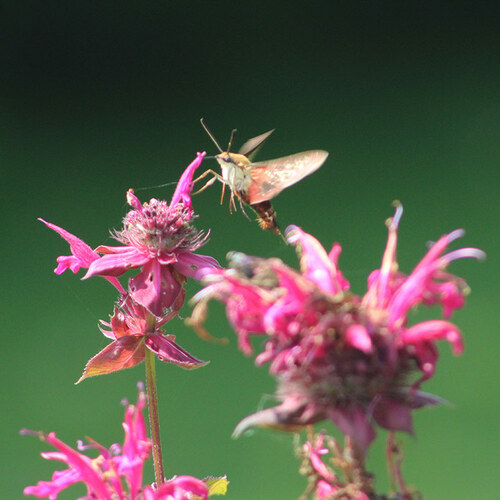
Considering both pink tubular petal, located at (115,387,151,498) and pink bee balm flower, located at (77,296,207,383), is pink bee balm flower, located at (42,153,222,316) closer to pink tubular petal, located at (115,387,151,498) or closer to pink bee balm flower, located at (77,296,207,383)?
pink bee balm flower, located at (77,296,207,383)

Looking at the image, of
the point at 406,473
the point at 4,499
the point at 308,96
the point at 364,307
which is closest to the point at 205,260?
the point at 364,307

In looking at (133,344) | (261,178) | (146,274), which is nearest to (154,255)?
(146,274)

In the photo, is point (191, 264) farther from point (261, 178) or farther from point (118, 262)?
point (261, 178)

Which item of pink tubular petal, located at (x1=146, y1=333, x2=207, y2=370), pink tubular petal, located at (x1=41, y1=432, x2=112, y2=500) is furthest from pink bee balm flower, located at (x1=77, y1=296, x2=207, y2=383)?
pink tubular petal, located at (x1=41, y1=432, x2=112, y2=500)

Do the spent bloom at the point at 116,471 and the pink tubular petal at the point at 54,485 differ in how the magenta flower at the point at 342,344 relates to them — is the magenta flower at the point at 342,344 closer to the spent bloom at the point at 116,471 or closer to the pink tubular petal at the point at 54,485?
the spent bloom at the point at 116,471

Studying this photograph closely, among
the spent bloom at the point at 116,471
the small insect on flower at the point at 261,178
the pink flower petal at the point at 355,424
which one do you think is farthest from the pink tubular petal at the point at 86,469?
the small insect on flower at the point at 261,178
